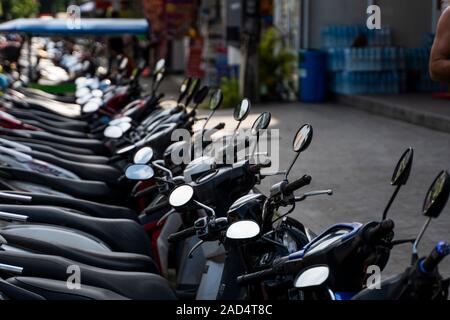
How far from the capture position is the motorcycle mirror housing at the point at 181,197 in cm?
362

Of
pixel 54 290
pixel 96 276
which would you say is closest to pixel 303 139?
pixel 96 276

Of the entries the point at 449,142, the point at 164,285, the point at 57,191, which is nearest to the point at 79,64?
the point at 449,142

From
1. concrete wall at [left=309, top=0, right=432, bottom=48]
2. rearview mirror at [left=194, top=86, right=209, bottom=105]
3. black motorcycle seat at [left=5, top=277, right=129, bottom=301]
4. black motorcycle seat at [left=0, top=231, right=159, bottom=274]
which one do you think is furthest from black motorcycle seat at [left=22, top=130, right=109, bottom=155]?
concrete wall at [left=309, top=0, right=432, bottom=48]

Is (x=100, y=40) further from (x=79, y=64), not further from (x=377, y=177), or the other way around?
(x=377, y=177)

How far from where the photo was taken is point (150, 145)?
19.6ft

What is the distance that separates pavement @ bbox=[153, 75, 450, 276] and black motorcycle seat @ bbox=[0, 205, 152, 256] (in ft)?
5.09

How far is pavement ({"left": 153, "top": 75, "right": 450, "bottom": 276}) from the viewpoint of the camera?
249 inches

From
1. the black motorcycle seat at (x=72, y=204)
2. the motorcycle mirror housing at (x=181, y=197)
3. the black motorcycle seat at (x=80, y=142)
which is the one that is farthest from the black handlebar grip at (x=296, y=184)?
the black motorcycle seat at (x=80, y=142)

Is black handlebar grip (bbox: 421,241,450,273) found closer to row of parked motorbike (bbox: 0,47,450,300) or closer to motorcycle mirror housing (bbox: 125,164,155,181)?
row of parked motorbike (bbox: 0,47,450,300)

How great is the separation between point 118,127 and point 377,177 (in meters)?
2.77

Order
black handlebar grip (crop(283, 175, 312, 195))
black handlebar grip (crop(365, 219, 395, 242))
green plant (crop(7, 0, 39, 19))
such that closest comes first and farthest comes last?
black handlebar grip (crop(365, 219, 395, 242))
black handlebar grip (crop(283, 175, 312, 195))
green plant (crop(7, 0, 39, 19))

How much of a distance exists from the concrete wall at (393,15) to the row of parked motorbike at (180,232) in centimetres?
855

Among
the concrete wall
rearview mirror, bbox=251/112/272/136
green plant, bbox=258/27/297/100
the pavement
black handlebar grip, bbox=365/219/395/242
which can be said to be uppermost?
the concrete wall

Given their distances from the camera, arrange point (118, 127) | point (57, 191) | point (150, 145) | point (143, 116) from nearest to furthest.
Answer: point (57, 191) → point (150, 145) → point (118, 127) → point (143, 116)
